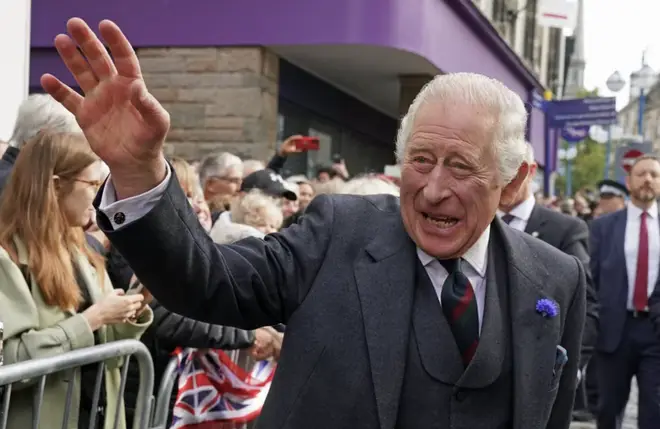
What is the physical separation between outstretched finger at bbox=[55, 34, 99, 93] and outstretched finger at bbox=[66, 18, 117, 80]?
0.01m

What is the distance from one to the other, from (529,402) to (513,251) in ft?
1.41

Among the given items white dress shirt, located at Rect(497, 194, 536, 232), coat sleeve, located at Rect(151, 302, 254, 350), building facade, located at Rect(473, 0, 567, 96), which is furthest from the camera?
building facade, located at Rect(473, 0, 567, 96)

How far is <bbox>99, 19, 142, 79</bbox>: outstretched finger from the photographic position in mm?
1737

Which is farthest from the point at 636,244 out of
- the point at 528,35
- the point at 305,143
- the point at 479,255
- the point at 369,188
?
the point at 528,35

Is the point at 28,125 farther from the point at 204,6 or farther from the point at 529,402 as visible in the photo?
the point at 204,6

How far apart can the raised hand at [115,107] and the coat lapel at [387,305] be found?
672mm

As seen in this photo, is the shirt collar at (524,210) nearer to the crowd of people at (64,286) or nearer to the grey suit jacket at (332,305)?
the crowd of people at (64,286)

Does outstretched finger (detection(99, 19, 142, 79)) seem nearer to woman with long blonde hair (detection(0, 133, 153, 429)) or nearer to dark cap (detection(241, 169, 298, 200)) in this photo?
woman with long blonde hair (detection(0, 133, 153, 429))

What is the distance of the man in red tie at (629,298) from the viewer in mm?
6461

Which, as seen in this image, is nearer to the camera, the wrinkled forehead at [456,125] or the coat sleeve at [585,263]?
the wrinkled forehead at [456,125]

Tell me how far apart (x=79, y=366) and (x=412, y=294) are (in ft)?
4.69

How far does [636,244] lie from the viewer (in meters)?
6.75

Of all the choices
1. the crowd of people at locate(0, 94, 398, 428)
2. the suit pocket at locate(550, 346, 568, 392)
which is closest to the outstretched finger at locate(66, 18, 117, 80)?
the crowd of people at locate(0, 94, 398, 428)

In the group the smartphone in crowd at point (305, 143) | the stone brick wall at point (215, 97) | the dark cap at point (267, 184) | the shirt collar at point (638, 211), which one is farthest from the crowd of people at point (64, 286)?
the stone brick wall at point (215, 97)
